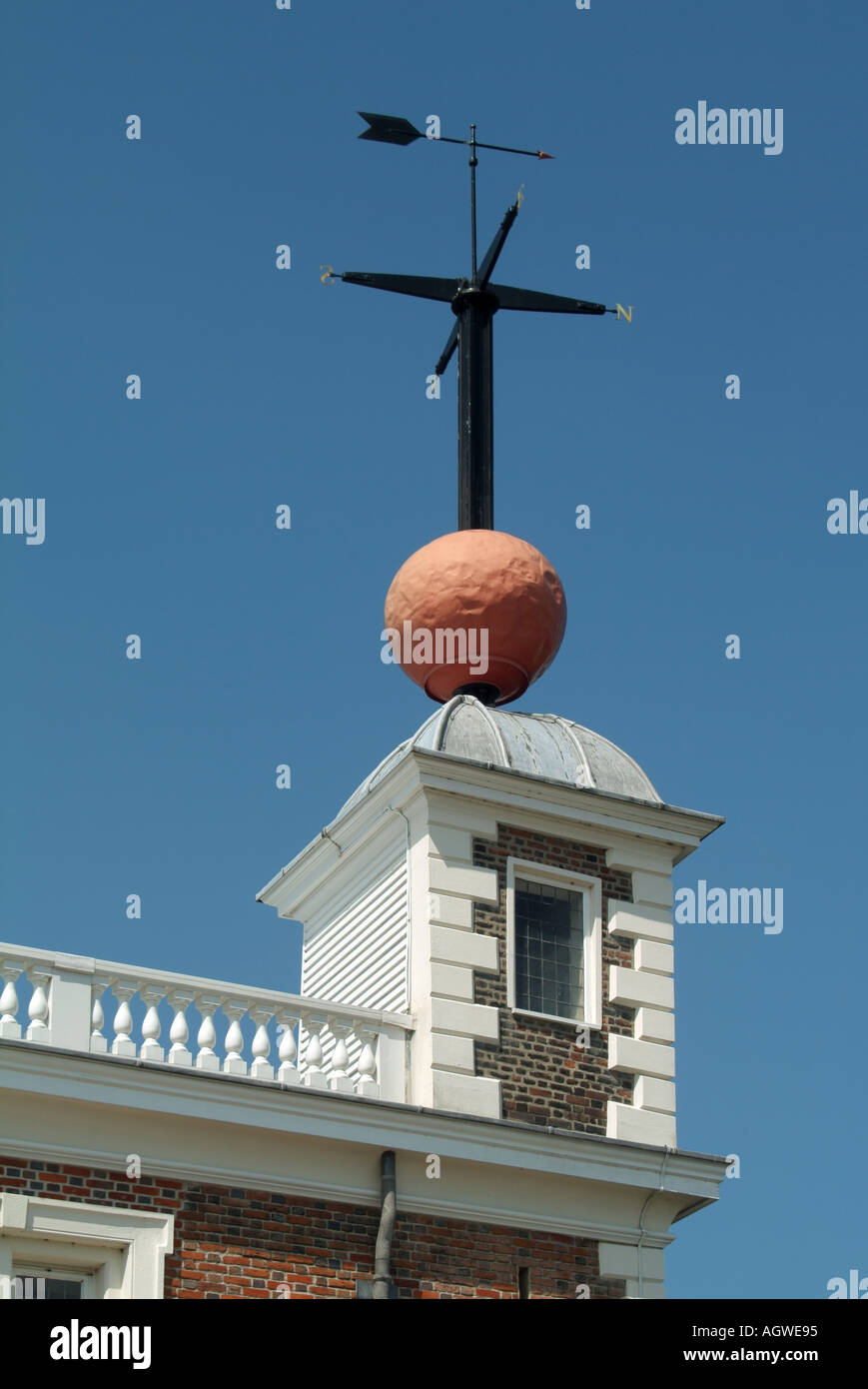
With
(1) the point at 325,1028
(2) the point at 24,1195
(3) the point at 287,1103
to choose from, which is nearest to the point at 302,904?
(1) the point at 325,1028

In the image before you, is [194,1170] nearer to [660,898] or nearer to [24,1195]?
[24,1195]

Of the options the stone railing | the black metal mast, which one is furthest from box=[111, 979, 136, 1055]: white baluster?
the black metal mast

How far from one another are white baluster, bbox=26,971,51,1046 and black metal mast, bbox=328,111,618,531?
7.96m

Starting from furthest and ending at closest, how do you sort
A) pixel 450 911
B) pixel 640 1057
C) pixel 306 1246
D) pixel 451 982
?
pixel 640 1057 < pixel 450 911 < pixel 451 982 < pixel 306 1246

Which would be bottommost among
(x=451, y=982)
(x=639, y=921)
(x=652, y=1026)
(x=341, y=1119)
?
(x=341, y=1119)

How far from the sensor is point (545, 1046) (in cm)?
2095

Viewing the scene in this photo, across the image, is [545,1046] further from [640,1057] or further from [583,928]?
[583,928]

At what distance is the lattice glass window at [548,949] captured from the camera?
2134cm

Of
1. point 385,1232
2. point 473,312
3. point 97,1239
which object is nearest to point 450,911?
point 385,1232

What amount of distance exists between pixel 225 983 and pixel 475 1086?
2.43 metres

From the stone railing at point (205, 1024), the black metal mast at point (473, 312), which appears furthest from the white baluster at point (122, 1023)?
the black metal mast at point (473, 312)

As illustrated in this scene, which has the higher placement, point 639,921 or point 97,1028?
point 639,921

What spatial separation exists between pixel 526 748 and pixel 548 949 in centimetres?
195
